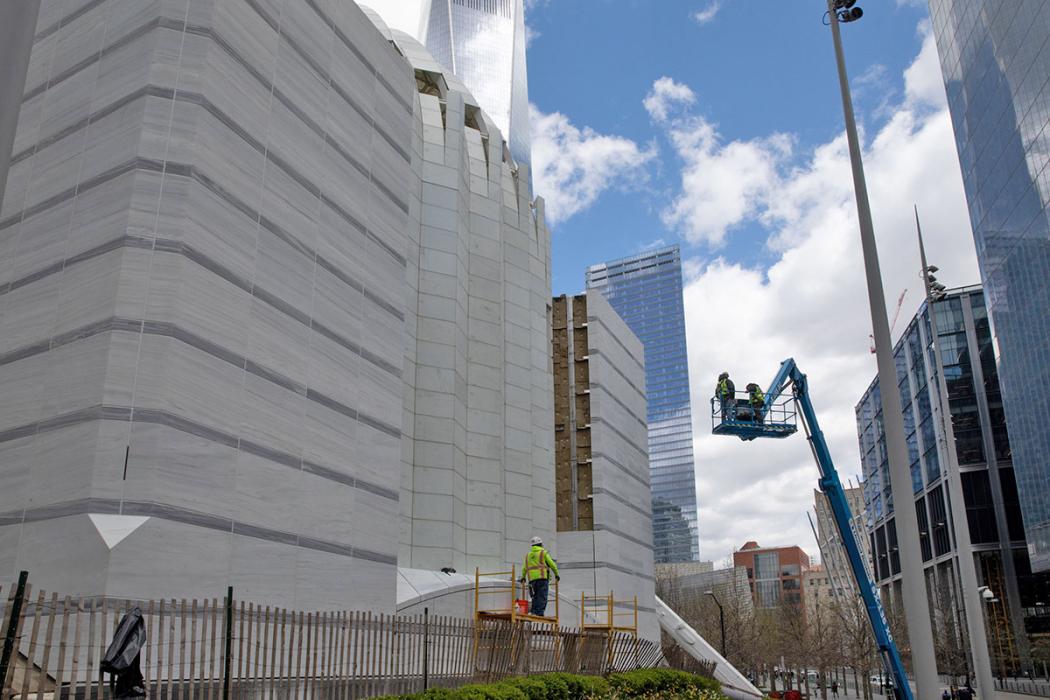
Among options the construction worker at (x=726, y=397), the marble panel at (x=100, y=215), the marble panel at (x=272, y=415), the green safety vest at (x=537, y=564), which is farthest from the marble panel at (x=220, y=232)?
the construction worker at (x=726, y=397)

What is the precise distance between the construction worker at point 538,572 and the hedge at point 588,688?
1.84m

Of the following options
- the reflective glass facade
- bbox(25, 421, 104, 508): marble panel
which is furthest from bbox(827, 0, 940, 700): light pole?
the reflective glass facade

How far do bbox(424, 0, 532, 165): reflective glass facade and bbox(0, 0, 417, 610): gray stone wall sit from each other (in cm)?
4978

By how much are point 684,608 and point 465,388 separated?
72.1 m

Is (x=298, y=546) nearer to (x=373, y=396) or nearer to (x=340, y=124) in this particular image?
(x=373, y=396)

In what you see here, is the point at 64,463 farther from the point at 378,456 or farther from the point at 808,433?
the point at 808,433

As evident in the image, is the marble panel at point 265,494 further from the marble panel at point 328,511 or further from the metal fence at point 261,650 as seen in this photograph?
the metal fence at point 261,650

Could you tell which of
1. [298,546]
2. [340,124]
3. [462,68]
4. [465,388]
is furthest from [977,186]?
[298,546]

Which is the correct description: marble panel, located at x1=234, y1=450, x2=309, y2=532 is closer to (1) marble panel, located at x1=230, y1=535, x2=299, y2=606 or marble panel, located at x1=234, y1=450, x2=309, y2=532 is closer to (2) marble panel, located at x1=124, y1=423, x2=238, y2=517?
(2) marble panel, located at x1=124, y1=423, x2=238, y2=517

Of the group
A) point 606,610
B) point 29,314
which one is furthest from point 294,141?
point 606,610

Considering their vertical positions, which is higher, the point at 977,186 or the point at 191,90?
the point at 977,186

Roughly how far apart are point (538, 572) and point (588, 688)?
286 centimetres

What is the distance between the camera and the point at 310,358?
2005 centimetres

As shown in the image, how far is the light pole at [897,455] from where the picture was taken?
45.7 ft
